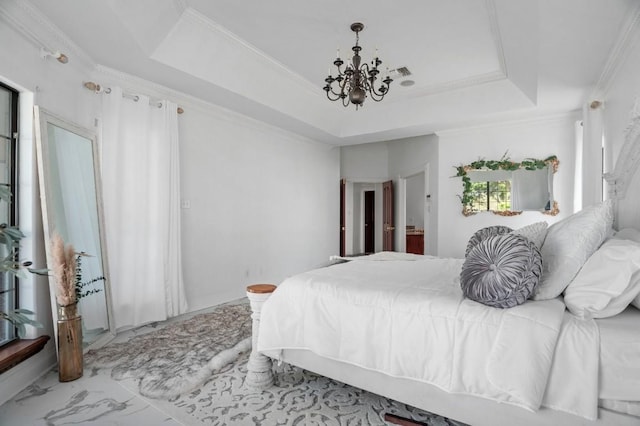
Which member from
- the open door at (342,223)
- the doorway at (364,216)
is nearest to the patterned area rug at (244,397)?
the open door at (342,223)

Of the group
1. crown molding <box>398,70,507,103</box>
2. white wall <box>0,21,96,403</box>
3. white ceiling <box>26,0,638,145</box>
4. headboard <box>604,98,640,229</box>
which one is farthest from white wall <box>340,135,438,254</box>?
white wall <box>0,21,96,403</box>

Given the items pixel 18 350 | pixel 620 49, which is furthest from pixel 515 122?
pixel 18 350

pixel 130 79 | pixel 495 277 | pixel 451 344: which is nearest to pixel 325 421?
pixel 451 344

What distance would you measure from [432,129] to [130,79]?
3.87m

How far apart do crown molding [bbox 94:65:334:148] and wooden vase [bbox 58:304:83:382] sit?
6.90ft

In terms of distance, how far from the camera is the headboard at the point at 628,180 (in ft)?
6.91

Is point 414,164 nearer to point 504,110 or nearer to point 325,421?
point 504,110

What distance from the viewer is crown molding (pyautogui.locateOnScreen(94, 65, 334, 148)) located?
3.21 metres

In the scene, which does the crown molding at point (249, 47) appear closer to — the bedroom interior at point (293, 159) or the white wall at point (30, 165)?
the bedroom interior at point (293, 159)

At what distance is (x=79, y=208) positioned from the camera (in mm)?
2797

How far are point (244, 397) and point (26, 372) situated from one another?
4.70 ft

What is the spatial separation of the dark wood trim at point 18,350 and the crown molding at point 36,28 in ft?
6.64

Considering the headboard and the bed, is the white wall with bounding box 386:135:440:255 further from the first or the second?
the bed

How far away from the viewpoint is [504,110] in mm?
4184
